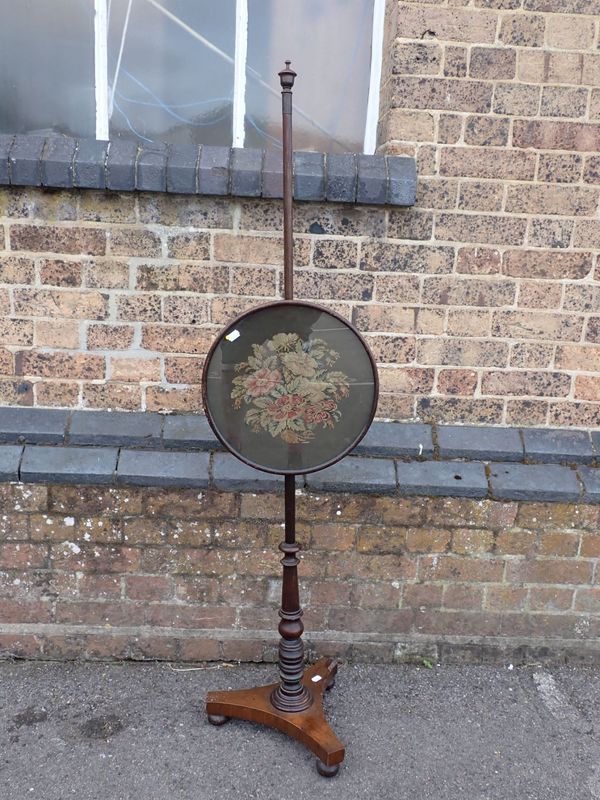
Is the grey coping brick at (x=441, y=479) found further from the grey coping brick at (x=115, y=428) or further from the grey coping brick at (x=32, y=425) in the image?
the grey coping brick at (x=32, y=425)

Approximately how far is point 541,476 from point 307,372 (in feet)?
4.31

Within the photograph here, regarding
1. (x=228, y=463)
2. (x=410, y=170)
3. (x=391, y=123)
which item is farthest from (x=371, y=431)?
(x=391, y=123)

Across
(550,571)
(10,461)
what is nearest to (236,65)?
(10,461)

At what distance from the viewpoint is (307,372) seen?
241 centimetres

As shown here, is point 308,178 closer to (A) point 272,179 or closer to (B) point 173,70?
(A) point 272,179

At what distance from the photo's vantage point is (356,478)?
303 cm

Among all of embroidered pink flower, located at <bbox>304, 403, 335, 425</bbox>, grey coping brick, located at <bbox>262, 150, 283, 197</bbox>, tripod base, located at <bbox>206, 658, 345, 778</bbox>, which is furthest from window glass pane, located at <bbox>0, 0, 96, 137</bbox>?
tripod base, located at <bbox>206, 658, 345, 778</bbox>

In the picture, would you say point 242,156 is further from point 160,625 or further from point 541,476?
point 160,625

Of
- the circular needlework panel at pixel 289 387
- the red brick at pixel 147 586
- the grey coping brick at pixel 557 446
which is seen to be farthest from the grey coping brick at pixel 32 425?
the grey coping brick at pixel 557 446

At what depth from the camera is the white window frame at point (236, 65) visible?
3.05 metres

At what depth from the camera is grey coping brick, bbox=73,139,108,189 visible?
2.82 metres

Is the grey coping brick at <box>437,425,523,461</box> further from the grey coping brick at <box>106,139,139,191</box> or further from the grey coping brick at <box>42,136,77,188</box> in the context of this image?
the grey coping brick at <box>42,136,77,188</box>

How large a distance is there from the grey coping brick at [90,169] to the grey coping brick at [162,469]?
1.13 meters

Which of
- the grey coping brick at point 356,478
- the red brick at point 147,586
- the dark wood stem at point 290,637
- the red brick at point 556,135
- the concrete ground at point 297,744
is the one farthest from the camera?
the red brick at point 147,586
